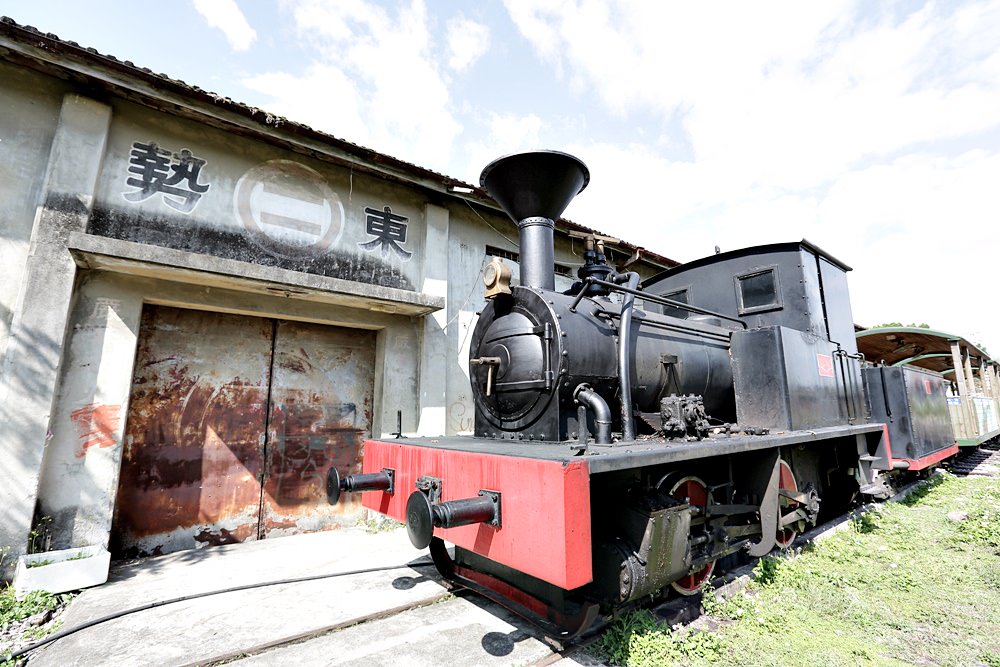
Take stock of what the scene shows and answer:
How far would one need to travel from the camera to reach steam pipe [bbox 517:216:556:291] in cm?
379

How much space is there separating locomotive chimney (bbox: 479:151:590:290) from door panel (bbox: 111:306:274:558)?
3658 mm

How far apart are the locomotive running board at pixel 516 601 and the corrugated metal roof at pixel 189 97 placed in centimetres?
450

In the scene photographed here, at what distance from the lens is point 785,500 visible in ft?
12.5

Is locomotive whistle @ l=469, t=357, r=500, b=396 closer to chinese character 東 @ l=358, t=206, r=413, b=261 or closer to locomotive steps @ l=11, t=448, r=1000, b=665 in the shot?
locomotive steps @ l=11, t=448, r=1000, b=665

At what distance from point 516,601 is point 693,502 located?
1414 millimetres

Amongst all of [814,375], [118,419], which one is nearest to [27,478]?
[118,419]

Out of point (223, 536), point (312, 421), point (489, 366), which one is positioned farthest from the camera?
point (312, 421)

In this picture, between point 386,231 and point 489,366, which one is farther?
point 386,231

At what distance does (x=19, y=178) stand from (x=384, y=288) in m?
3.35

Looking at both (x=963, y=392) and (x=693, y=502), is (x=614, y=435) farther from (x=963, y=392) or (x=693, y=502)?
(x=963, y=392)

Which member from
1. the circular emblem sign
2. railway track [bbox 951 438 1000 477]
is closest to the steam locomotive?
the circular emblem sign

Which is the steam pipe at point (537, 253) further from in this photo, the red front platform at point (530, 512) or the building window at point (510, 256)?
the building window at point (510, 256)

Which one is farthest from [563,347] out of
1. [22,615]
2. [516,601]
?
[22,615]

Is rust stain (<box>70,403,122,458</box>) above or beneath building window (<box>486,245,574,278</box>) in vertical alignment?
beneath
